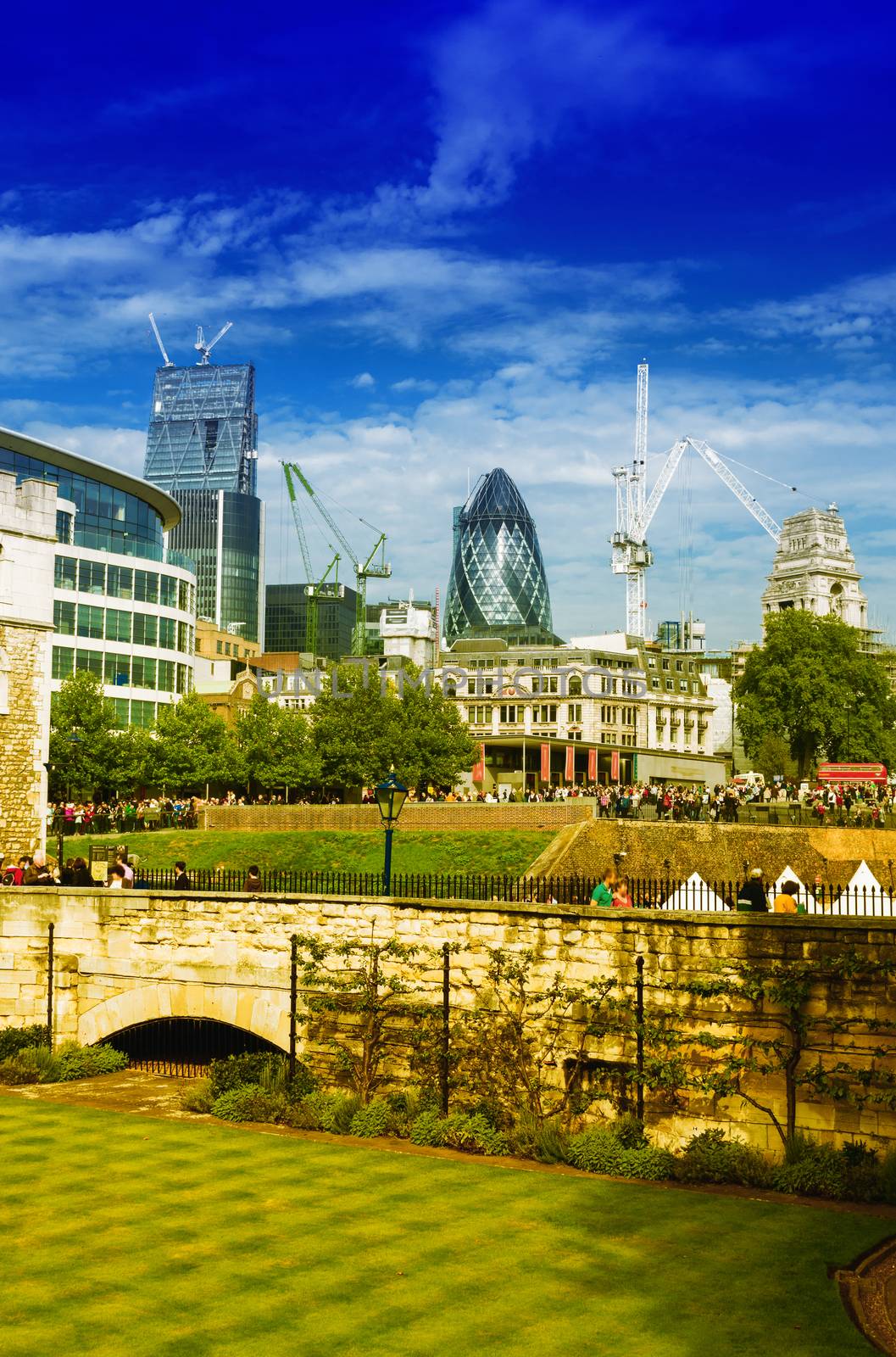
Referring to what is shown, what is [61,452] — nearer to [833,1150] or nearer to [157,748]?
[157,748]

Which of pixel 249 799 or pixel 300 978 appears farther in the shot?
pixel 249 799

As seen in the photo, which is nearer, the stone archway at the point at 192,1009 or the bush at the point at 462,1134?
the bush at the point at 462,1134

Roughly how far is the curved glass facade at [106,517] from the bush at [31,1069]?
53.1 metres

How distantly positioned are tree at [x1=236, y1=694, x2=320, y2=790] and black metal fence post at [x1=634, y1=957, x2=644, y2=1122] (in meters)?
52.9

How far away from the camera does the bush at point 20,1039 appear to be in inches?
995

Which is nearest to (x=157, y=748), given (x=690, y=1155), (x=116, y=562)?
(x=116, y=562)

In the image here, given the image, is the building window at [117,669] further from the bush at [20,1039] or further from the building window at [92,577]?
the bush at [20,1039]

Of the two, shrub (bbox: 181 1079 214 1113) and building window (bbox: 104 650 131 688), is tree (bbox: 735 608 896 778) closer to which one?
building window (bbox: 104 650 131 688)

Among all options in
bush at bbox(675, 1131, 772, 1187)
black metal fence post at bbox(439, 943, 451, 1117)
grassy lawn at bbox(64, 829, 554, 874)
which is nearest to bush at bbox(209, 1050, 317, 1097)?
black metal fence post at bbox(439, 943, 451, 1117)

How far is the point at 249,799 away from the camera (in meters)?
73.0

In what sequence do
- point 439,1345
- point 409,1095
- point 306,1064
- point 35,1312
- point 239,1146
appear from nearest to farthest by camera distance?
point 439,1345 → point 35,1312 → point 239,1146 → point 409,1095 → point 306,1064

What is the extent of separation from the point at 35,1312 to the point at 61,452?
6546 centimetres

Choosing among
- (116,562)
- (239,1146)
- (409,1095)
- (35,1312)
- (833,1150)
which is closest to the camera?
(35,1312)

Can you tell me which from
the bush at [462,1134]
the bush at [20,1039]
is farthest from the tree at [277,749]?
the bush at [462,1134]
